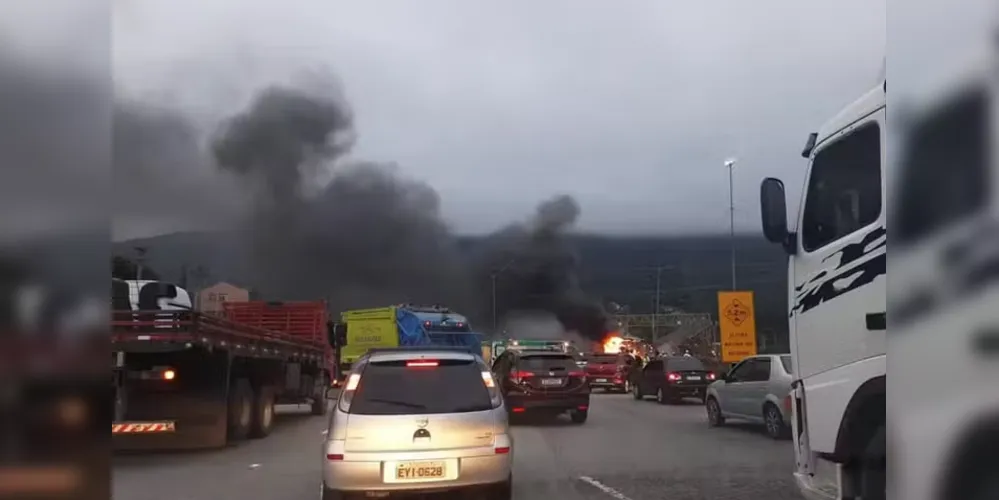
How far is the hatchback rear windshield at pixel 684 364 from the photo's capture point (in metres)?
19.5

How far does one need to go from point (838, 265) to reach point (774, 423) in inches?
318

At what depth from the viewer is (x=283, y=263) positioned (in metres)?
21.7

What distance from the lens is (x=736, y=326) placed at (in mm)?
17375

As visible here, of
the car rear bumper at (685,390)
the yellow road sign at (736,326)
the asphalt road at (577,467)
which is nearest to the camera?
the asphalt road at (577,467)

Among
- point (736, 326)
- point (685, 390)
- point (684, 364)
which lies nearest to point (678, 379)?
point (685, 390)

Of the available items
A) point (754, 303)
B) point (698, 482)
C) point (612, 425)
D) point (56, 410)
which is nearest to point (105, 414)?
point (56, 410)

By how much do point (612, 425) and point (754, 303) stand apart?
4371 mm

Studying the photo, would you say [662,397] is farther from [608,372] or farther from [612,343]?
[612,343]

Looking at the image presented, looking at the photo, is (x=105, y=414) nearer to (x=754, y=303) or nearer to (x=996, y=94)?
(x=996, y=94)

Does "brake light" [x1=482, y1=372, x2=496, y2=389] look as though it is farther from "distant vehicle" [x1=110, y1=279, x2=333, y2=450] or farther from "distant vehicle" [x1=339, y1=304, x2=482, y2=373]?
"distant vehicle" [x1=339, y1=304, x2=482, y2=373]

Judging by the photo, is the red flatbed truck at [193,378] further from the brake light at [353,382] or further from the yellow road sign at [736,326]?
the yellow road sign at [736,326]

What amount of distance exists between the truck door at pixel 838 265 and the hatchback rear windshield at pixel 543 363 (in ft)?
31.9

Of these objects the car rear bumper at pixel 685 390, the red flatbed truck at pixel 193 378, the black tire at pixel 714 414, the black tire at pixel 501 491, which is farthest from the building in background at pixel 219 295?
the car rear bumper at pixel 685 390

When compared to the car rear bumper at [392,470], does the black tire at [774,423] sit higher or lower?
lower
